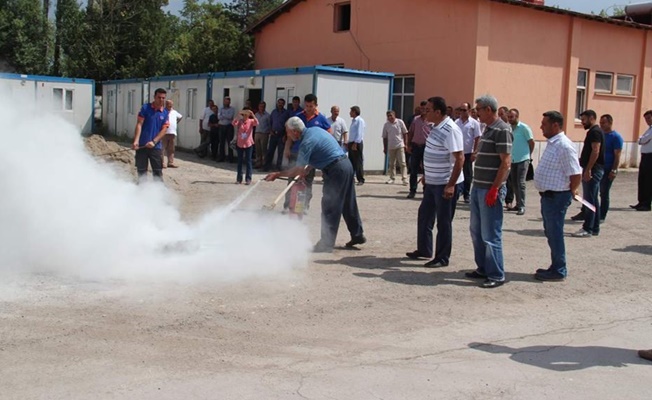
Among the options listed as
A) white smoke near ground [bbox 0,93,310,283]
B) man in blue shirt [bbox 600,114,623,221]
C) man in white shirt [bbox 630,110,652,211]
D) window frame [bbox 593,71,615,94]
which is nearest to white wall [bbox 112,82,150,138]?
window frame [bbox 593,71,615,94]

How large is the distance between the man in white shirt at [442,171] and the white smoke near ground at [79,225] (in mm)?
1741

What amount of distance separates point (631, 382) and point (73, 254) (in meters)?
5.54

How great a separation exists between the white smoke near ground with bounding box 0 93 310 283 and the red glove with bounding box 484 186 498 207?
2312 mm

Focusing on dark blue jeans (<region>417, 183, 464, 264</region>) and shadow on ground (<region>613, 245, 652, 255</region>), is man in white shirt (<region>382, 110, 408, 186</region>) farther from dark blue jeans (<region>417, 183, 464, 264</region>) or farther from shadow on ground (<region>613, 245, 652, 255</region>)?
dark blue jeans (<region>417, 183, 464, 264</region>)

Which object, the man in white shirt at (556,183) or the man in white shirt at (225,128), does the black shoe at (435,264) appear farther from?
the man in white shirt at (225,128)

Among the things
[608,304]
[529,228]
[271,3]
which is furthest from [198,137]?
[271,3]

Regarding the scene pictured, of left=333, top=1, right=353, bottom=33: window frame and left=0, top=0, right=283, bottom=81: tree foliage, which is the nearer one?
left=333, top=1, right=353, bottom=33: window frame

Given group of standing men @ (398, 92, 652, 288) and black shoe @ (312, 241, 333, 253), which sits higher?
group of standing men @ (398, 92, 652, 288)

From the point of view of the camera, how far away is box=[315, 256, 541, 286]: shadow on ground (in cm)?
757

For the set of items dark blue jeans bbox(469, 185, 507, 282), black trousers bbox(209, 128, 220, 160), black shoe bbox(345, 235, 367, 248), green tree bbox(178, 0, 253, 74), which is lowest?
black shoe bbox(345, 235, 367, 248)

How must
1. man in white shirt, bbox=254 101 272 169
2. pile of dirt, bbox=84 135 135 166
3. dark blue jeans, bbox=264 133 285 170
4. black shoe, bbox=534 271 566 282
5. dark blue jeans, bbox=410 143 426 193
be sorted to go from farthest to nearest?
man in white shirt, bbox=254 101 272 169, dark blue jeans, bbox=264 133 285 170, dark blue jeans, bbox=410 143 426 193, pile of dirt, bbox=84 135 135 166, black shoe, bbox=534 271 566 282

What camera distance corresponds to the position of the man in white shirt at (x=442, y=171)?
7883 mm

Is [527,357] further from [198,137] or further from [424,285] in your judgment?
[198,137]

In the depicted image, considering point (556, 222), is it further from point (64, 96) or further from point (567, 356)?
point (64, 96)
